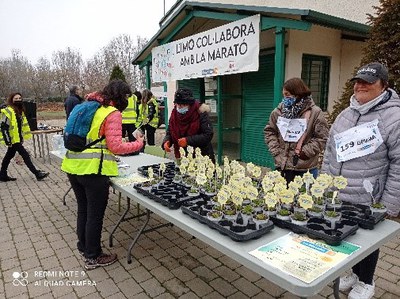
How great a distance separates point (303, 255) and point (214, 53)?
4.83m

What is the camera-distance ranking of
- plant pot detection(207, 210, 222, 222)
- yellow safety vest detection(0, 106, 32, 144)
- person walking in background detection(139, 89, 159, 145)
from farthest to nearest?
person walking in background detection(139, 89, 159, 145), yellow safety vest detection(0, 106, 32, 144), plant pot detection(207, 210, 222, 222)

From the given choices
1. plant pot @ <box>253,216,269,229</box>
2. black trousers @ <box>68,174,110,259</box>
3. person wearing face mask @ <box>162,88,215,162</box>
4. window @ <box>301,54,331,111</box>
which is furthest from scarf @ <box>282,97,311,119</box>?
window @ <box>301,54,331,111</box>

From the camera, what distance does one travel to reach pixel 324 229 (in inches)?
63.5

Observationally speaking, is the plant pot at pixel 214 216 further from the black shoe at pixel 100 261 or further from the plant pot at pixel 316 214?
the black shoe at pixel 100 261

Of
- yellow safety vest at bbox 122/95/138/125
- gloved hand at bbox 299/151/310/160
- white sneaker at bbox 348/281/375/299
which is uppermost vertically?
yellow safety vest at bbox 122/95/138/125

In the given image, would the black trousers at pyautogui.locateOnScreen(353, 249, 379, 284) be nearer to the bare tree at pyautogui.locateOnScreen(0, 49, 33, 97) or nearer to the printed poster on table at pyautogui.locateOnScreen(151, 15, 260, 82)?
the printed poster on table at pyautogui.locateOnScreen(151, 15, 260, 82)

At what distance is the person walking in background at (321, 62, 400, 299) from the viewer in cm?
188

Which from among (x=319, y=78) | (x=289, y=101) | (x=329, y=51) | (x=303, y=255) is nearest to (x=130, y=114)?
(x=319, y=78)

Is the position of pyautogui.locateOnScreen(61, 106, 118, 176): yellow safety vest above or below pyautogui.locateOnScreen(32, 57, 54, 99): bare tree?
below

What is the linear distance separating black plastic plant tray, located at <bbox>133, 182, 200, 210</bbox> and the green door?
3.69 meters

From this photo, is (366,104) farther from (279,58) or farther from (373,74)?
(279,58)

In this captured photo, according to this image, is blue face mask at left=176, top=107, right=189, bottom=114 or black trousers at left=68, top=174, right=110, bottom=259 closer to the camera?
black trousers at left=68, top=174, right=110, bottom=259

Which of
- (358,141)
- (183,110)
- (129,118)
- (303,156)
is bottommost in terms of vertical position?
(303,156)

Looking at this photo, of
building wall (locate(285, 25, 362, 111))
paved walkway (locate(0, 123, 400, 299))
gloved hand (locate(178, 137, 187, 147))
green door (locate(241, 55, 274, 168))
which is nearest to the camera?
paved walkway (locate(0, 123, 400, 299))
